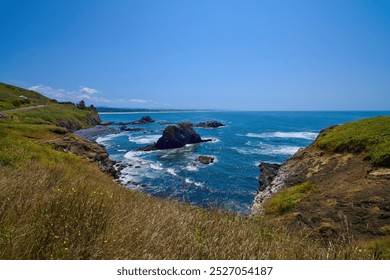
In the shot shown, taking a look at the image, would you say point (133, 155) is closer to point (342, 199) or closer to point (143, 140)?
point (143, 140)

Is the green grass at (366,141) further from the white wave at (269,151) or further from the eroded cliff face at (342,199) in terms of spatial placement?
the white wave at (269,151)

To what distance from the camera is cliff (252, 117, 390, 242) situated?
9.21 meters

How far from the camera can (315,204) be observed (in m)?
11.4

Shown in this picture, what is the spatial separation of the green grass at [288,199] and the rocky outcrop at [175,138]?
51.9m

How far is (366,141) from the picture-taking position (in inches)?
567

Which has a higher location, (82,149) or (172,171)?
(82,149)

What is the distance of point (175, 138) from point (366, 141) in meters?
55.3

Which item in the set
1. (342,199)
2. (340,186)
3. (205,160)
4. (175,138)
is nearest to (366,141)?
(340,186)

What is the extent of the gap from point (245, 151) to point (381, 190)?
49.9 metres

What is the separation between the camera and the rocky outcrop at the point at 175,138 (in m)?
65.8

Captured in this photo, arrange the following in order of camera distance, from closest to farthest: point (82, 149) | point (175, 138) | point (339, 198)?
1. point (339, 198)
2. point (82, 149)
3. point (175, 138)

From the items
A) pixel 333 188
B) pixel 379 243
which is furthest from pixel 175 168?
pixel 379 243

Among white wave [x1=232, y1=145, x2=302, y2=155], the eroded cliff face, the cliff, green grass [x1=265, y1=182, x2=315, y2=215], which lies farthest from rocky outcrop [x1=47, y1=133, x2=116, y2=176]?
white wave [x1=232, y1=145, x2=302, y2=155]
